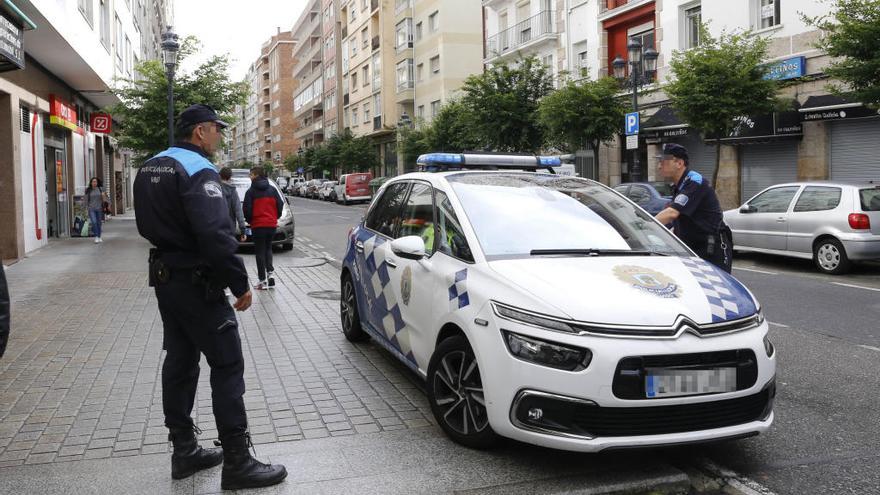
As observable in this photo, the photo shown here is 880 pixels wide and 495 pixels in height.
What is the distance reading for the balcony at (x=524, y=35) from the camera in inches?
1337

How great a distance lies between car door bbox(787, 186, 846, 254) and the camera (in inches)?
507

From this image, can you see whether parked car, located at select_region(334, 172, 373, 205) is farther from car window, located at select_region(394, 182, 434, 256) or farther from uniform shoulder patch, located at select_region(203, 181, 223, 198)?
uniform shoulder patch, located at select_region(203, 181, 223, 198)

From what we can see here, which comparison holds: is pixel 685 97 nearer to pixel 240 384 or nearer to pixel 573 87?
pixel 573 87

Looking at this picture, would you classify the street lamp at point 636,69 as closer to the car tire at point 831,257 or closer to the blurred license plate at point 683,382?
the car tire at point 831,257

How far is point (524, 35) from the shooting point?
36438mm

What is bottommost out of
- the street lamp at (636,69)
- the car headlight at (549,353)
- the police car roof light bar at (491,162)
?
the car headlight at (549,353)

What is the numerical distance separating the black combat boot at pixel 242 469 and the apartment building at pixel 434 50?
139ft

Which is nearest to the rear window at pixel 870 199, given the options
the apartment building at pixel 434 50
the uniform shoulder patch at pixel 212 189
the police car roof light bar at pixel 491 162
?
the police car roof light bar at pixel 491 162

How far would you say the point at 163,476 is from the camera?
3922 millimetres

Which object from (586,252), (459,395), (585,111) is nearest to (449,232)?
(586,252)

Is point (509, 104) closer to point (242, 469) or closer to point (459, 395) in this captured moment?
point (459, 395)

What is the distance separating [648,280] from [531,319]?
Answer: 76cm

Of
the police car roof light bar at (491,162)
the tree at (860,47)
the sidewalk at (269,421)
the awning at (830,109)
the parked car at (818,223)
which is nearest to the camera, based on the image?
the sidewalk at (269,421)

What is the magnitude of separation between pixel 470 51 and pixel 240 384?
151 ft
